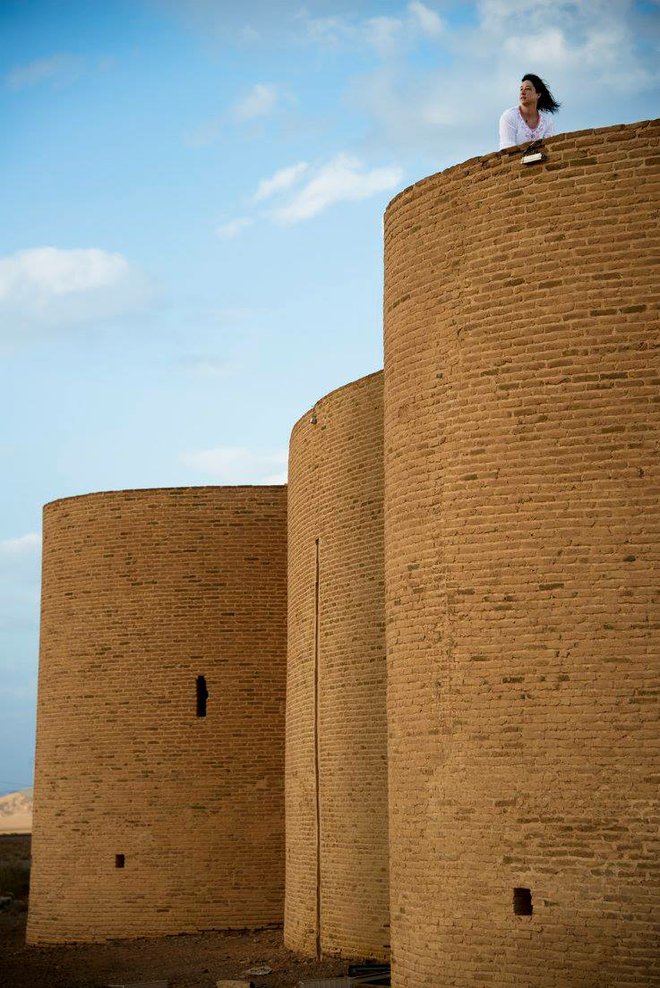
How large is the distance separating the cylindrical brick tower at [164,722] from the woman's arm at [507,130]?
399 inches

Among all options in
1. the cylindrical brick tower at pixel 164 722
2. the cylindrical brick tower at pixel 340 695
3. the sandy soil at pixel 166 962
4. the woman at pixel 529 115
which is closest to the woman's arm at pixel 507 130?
the woman at pixel 529 115

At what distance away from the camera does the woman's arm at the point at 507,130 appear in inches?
455

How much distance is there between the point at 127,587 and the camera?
21.2 m

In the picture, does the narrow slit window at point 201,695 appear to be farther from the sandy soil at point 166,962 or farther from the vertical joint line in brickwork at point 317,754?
the vertical joint line in brickwork at point 317,754

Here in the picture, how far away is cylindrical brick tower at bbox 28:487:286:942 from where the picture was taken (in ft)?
65.3

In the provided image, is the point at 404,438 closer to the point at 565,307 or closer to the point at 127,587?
the point at 565,307

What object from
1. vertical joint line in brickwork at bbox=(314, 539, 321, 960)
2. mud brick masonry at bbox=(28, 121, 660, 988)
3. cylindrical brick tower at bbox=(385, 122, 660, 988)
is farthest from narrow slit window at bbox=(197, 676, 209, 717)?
cylindrical brick tower at bbox=(385, 122, 660, 988)

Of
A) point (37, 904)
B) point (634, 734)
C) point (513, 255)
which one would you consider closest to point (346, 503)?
point (513, 255)

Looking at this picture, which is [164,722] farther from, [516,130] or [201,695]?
[516,130]

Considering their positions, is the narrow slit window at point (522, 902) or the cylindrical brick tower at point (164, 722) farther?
the cylindrical brick tower at point (164, 722)

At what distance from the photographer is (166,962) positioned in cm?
1772

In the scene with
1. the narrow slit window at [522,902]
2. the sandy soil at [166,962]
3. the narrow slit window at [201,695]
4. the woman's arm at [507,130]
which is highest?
the woman's arm at [507,130]

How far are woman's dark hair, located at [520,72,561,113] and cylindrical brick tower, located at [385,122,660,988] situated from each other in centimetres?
93

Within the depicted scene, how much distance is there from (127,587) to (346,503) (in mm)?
5970
